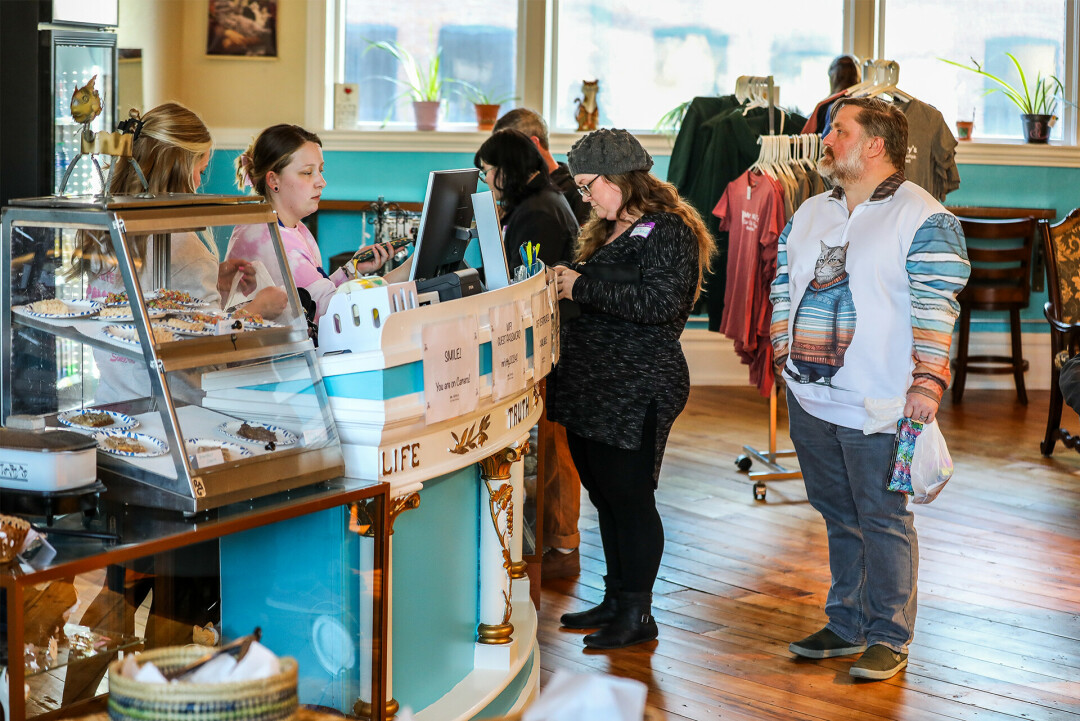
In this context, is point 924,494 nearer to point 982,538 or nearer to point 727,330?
point 982,538

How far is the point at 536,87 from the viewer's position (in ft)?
24.0

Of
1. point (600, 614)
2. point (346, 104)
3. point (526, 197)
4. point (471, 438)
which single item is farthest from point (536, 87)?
point (471, 438)

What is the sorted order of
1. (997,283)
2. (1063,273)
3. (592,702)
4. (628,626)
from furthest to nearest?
(997,283), (1063,273), (628,626), (592,702)

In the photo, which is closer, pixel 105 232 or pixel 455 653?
pixel 105 232

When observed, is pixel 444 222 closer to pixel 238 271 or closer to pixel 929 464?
pixel 238 271

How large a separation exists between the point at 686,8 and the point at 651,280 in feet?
15.8

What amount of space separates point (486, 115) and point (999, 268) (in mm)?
3218

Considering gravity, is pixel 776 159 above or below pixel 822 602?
above

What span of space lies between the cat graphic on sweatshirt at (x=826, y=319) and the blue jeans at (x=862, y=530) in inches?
6.7

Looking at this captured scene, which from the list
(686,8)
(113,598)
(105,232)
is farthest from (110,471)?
(686,8)

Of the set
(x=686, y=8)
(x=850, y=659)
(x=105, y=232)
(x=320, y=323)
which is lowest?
(x=850, y=659)

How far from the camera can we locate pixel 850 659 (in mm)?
3240

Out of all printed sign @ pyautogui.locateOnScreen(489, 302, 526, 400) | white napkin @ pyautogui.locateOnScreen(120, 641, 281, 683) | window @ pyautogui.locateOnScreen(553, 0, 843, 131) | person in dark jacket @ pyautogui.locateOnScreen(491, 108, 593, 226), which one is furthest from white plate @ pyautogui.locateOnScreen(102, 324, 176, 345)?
window @ pyautogui.locateOnScreen(553, 0, 843, 131)

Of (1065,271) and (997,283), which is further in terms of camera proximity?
(997,283)
